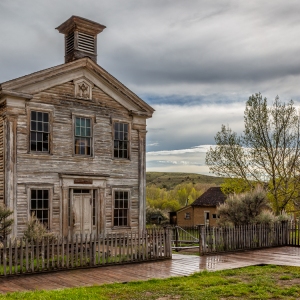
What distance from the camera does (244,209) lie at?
20.5 metres

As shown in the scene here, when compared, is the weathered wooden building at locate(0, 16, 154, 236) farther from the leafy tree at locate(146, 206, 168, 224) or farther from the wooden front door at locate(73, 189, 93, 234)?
the leafy tree at locate(146, 206, 168, 224)

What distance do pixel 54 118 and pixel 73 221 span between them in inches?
182

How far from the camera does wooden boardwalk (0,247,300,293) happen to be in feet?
36.3

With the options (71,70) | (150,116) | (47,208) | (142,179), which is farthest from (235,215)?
(71,70)

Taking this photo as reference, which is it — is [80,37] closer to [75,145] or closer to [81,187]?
[75,145]

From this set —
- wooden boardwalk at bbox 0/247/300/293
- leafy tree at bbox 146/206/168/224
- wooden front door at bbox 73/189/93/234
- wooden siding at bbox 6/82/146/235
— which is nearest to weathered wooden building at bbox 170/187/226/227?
leafy tree at bbox 146/206/168/224

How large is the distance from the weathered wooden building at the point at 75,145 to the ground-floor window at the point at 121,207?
5 centimetres

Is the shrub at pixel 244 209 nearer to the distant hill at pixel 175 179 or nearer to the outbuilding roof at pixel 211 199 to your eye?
the outbuilding roof at pixel 211 199

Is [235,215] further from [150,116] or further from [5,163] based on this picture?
[5,163]

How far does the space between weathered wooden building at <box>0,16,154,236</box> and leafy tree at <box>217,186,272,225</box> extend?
4.06 meters

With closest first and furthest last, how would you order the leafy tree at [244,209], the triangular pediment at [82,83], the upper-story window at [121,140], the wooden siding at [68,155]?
the wooden siding at [68,155] < the triangular pediment at [82,83] < the leafy tree at [244,209] < the upper-story window at [121,140]

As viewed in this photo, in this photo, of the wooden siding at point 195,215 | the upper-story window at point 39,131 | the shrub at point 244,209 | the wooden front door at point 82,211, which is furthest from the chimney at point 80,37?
the wooden siding at point 195,215

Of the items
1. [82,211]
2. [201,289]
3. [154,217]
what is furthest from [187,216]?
[201,289]

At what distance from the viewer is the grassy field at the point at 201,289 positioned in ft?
30.6
